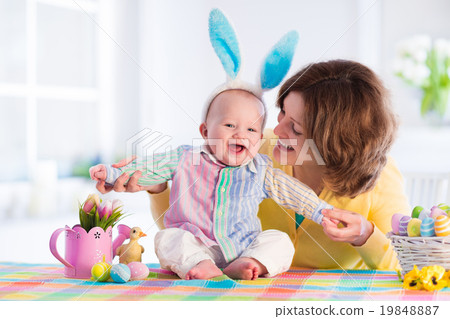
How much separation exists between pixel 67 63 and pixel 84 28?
0.23 metres

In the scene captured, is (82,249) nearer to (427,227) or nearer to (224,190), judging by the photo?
(224,190)

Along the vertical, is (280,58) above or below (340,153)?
above

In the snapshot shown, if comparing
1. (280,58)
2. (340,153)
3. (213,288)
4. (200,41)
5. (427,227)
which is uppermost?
(200,41)

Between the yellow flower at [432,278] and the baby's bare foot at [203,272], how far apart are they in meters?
0.37

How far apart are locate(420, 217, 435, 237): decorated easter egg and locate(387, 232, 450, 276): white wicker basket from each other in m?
0.01

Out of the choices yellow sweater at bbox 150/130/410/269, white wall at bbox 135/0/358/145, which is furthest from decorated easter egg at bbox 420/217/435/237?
white wall at bbox 135/0/358/145

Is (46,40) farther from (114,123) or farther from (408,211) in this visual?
(408,211)

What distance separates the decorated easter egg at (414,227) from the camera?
103 centimetres

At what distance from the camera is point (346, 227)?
1160 mm

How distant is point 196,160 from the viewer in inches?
48.1

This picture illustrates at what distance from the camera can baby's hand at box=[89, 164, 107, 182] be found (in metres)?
1.13

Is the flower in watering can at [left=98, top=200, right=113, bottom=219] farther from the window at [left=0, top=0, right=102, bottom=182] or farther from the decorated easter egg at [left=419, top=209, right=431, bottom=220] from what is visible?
the window at [left=0, top=0, right=102, bottom=182]

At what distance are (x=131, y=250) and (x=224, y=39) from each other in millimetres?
491

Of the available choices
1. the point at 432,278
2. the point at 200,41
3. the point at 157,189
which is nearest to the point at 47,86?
the point at 200,41
